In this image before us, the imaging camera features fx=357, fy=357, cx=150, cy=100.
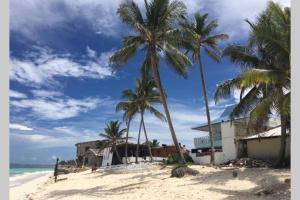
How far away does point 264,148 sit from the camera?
69.4ft

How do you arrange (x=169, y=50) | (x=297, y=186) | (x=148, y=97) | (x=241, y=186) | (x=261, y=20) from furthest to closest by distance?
(x=148, y=97) < (x=169, y=50) < (x=261, y=20) < (x=241, y=186) < (x=297, y=186)

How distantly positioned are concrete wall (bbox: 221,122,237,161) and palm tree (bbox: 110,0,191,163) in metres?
6.51

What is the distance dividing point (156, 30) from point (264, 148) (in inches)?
380

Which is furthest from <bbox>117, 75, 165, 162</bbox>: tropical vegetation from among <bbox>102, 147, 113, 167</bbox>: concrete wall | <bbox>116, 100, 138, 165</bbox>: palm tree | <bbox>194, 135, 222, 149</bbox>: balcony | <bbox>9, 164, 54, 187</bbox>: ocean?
<bbox>9, 164, 54, 187</bbox>: ocean

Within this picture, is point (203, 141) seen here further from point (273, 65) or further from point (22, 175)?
point (22, 175)

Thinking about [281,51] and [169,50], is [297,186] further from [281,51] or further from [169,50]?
[169,50]

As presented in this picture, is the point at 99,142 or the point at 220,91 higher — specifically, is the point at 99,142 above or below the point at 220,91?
below

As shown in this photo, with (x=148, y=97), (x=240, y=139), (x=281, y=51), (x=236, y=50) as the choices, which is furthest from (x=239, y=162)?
(x=148, y=97)

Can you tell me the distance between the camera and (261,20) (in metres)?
13.5

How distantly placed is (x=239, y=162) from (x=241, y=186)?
8.94 metres

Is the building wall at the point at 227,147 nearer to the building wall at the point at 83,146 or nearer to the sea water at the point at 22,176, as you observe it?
the sea water at the point at 22,176

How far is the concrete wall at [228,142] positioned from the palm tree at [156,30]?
651 cm

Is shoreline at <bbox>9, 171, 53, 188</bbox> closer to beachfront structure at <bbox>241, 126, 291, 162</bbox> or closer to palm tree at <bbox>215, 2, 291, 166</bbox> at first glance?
beachfront structure at <bbox>241, 126, 291, 162</bbox>

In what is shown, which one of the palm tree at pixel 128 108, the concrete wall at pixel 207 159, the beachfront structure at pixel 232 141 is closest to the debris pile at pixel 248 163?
the beachfront structure at pixel 232 141
